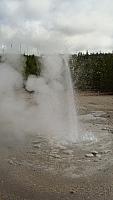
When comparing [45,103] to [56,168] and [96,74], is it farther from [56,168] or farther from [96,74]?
[96,74]

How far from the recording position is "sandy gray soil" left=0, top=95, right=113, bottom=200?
6062 mm

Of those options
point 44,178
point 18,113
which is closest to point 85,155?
point 44,178

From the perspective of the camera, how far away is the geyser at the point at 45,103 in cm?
1018

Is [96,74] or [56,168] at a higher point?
[96,74]

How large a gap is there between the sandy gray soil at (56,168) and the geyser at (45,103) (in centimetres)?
63

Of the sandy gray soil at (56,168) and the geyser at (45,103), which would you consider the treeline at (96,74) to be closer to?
the geyser at (45,103)

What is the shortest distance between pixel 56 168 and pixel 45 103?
13.5ft

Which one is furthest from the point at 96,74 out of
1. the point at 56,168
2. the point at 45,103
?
the point at 56,168

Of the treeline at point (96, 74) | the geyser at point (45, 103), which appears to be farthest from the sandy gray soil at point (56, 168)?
the treeline at point (96, 74)

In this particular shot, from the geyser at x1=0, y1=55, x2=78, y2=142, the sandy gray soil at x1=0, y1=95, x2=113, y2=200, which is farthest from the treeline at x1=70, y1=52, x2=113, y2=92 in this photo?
the sandy gray soil at x1=0, y1=95, x2=113, y2=200

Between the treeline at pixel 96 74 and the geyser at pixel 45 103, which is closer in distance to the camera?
the geyser at pixel 45 103

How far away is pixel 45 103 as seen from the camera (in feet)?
36.7

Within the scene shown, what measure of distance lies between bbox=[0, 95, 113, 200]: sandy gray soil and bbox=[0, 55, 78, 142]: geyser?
24.8 inches

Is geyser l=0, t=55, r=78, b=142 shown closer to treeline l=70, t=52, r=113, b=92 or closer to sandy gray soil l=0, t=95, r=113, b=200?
sandy gray soil l=0, t=95, r=113, b=200
